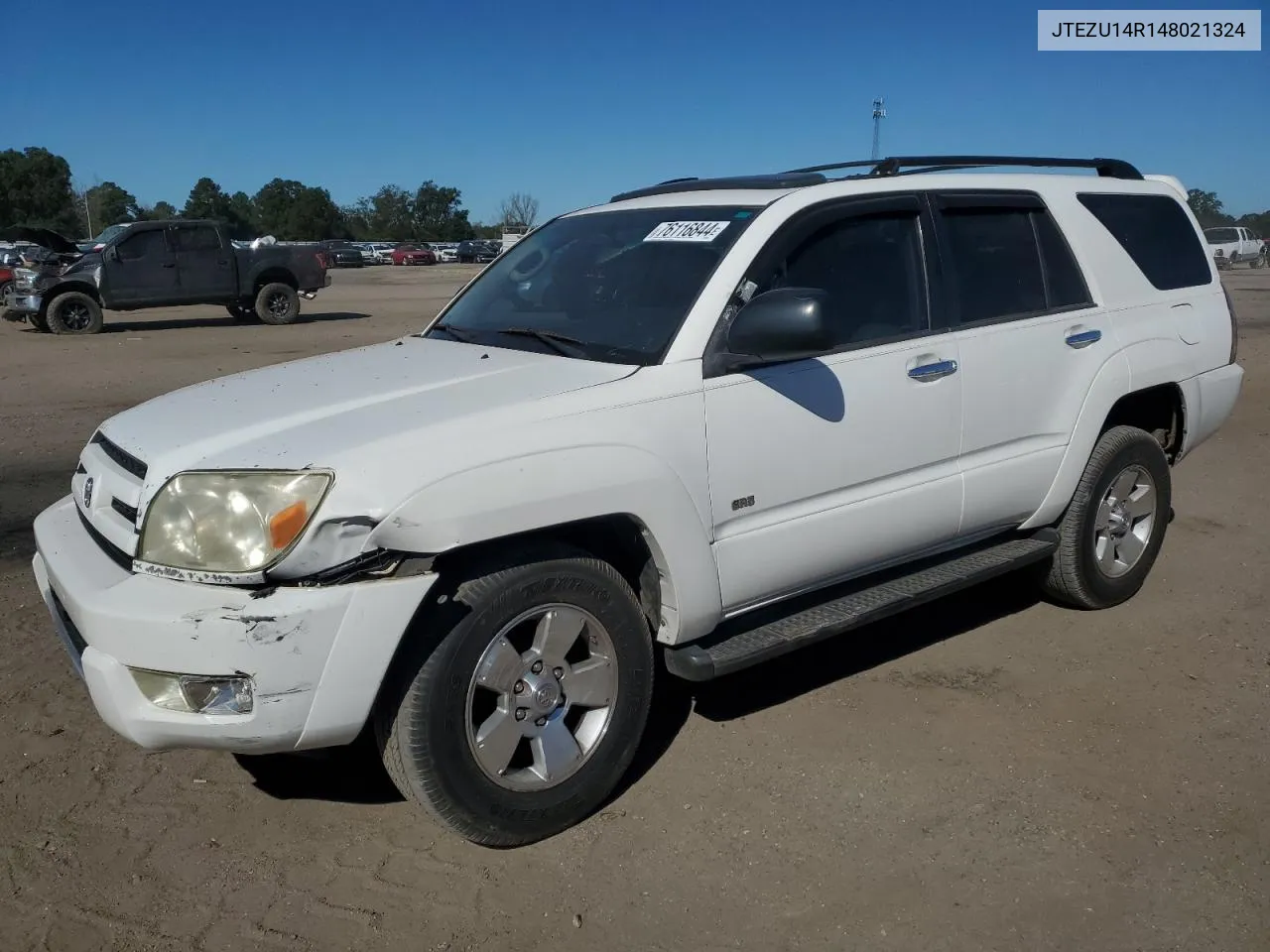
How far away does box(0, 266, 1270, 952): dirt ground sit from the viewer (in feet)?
9.25

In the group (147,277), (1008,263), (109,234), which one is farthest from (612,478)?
(109,234)

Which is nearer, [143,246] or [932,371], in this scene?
[932,371]

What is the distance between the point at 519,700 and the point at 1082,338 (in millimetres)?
2878

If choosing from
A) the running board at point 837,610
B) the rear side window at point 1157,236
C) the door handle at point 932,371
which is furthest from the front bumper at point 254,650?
the rear side window at point 1157,236

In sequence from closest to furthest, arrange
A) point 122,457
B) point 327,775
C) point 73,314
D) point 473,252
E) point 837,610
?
point 122,457 → point 327,775 → point 837,610 → point 73,314 → point 473,252

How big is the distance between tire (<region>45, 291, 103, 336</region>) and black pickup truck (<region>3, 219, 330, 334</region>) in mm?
16

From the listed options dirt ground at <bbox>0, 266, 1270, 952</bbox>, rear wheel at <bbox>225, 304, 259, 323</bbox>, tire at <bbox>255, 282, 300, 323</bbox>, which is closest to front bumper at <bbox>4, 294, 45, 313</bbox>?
rear wheel at <bbox>225, 304, 259, 323</bbox>

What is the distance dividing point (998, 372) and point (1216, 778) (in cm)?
159

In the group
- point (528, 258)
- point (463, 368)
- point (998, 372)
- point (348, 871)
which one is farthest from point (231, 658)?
point (998, 372)

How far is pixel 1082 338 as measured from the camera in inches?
177

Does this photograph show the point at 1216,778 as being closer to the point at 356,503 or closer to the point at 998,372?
the point at 998,372

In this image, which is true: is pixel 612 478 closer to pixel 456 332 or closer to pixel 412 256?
pixel 456 332

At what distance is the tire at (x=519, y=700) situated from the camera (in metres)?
2.87

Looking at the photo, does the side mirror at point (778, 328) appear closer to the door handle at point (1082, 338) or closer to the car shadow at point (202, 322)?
the door handle at point (1082, 338)
